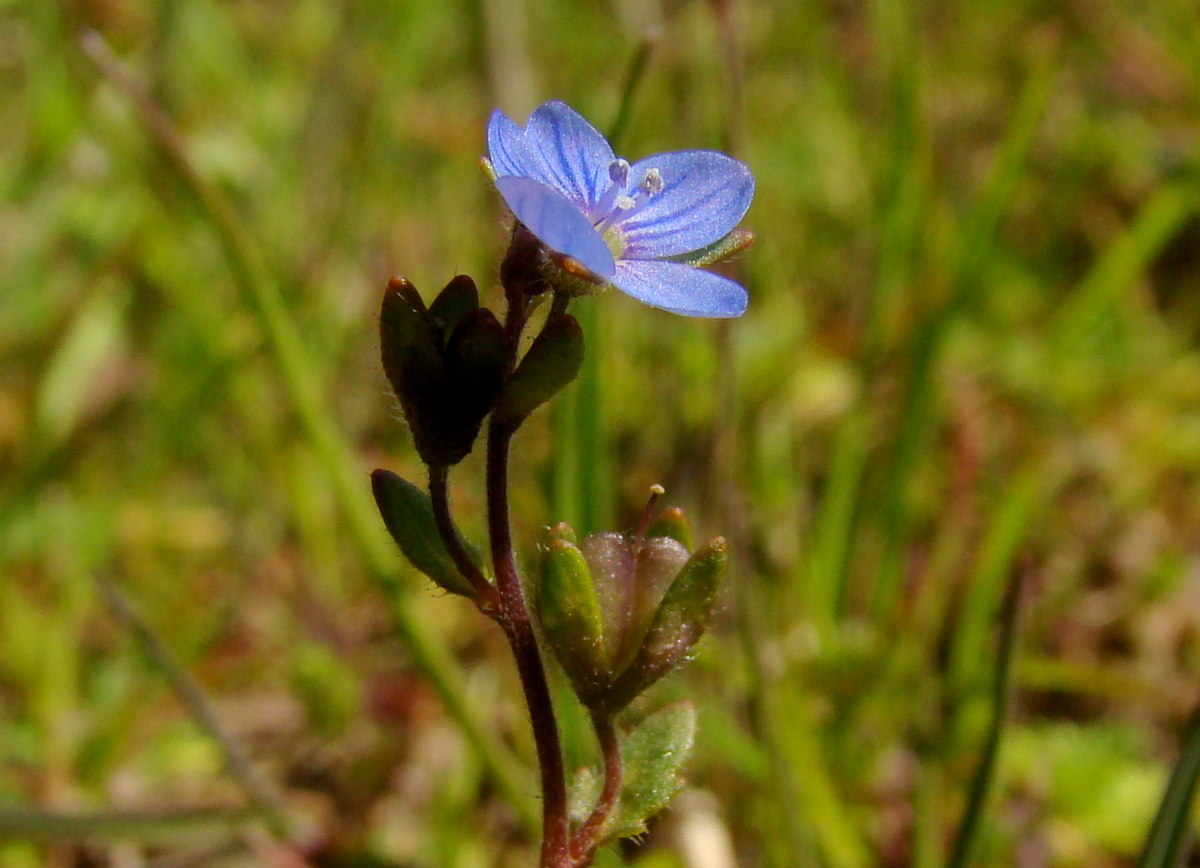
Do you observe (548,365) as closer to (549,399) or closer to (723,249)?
(549,399)

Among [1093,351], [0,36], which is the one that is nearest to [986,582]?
[1093,351]

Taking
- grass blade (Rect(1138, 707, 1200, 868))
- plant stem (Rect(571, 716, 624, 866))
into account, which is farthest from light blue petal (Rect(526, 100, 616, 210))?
grass blade (Rect(1138, 707, 1200, 868))

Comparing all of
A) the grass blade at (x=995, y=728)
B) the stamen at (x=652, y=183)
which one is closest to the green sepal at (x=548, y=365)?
the stamen at (x=652, y=183)

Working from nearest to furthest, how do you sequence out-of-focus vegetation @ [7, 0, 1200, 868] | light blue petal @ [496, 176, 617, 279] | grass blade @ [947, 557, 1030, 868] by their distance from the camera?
light blue petal @ [496, 176, 617, 279] → grass blade @ [947, 557, 1030, 868] → out-of-focus vegetation @ [7, 0, 1200, 868]

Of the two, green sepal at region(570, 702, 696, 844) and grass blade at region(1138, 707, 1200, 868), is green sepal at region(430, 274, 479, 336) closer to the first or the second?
green sepal at region(570, 702, 696, 844)

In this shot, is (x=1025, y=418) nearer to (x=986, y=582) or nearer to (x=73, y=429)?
(x=986, y=582)

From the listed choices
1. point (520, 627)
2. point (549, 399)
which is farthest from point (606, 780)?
point (549, 399)

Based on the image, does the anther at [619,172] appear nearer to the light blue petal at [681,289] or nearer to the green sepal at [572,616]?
the light blue petal at [681,289]
